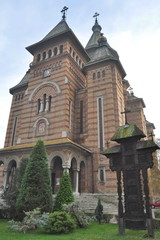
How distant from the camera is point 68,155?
62.3 feet

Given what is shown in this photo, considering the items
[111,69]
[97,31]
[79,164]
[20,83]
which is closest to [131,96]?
[111,69]

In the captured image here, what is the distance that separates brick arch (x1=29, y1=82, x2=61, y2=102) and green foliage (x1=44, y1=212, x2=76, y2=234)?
16620mm

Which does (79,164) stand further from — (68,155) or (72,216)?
(72,216)

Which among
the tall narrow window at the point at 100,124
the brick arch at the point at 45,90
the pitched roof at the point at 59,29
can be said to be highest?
the pitched roof at the point at 59,29

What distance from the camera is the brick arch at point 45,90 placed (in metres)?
24.7

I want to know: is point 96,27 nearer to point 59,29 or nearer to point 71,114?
point 59,29

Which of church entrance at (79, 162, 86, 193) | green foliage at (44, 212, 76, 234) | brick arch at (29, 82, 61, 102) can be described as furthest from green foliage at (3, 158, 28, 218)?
brick arch at (29, 82, 61, 102)

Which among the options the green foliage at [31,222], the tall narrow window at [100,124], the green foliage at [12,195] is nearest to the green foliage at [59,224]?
the green foliage at [31,222]

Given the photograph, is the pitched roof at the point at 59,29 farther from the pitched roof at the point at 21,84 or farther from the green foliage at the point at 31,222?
the green foliage at the point at 31,222

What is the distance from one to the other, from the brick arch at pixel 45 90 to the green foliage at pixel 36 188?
1270 centimetres

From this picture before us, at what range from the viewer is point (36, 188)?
39.4ft

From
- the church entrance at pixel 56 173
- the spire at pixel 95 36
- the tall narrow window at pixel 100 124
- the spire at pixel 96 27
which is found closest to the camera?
the church entrance at pixel 56 173

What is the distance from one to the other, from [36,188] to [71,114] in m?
13.3

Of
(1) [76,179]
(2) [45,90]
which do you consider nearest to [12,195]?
(1) [76,179]
